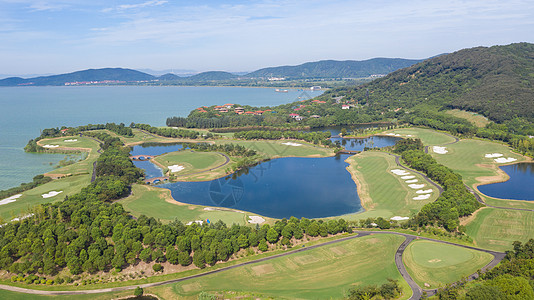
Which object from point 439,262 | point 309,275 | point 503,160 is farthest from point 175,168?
point 503,160

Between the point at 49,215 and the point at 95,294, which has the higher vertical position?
the point at 49,215

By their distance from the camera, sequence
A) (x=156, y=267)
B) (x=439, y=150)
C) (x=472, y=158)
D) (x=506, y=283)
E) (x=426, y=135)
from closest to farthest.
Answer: (x=506, y=283)
(x=156, y=267)
(x=472, y=158)
(x=439, y=150)
(x=426, y=135)

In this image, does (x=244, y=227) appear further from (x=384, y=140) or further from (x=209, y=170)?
(x=384, y=140)

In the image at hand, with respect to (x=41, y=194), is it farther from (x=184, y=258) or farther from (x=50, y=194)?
(x=184, y=258)

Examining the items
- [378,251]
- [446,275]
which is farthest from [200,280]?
[446,275]

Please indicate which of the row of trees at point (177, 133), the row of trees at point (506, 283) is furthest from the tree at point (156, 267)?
the row of trees at point (177, 133)

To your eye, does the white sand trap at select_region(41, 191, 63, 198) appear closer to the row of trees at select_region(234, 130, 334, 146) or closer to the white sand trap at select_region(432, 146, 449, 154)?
the row of trees at select_region(234, 130, 334, 146)
